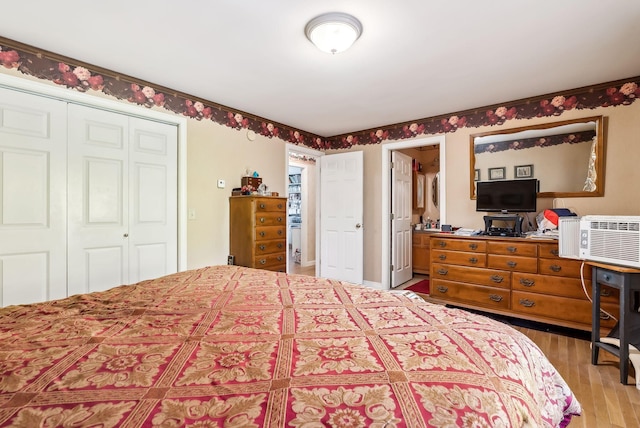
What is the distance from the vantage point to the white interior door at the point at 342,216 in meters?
4.45

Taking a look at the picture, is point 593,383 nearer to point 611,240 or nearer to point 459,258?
point 611,240

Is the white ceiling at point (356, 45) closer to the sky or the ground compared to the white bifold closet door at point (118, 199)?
closer to the sky

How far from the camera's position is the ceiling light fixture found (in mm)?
1876

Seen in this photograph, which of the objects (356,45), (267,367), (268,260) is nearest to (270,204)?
(268,260)

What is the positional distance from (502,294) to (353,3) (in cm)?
294

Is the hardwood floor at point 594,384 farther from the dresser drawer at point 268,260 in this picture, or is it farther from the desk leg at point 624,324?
the dresser drawer at point 268,260

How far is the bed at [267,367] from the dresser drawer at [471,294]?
1.98 m

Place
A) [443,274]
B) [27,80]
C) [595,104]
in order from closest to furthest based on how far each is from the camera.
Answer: [27,80] < [595,104] < [443,274]

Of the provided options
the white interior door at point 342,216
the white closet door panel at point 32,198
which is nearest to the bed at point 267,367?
the white closet door panel at point 32,198

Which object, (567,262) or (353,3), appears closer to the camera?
(353,3)

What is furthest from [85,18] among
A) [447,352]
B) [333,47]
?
[447,352]

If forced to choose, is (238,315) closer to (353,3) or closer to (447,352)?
(447,352)

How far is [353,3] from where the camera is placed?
5.81 ft

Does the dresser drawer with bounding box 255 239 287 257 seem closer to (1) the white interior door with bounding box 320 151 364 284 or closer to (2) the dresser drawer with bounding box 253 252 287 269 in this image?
(2) the dresser drawer with bounding box 253 252 287 269
